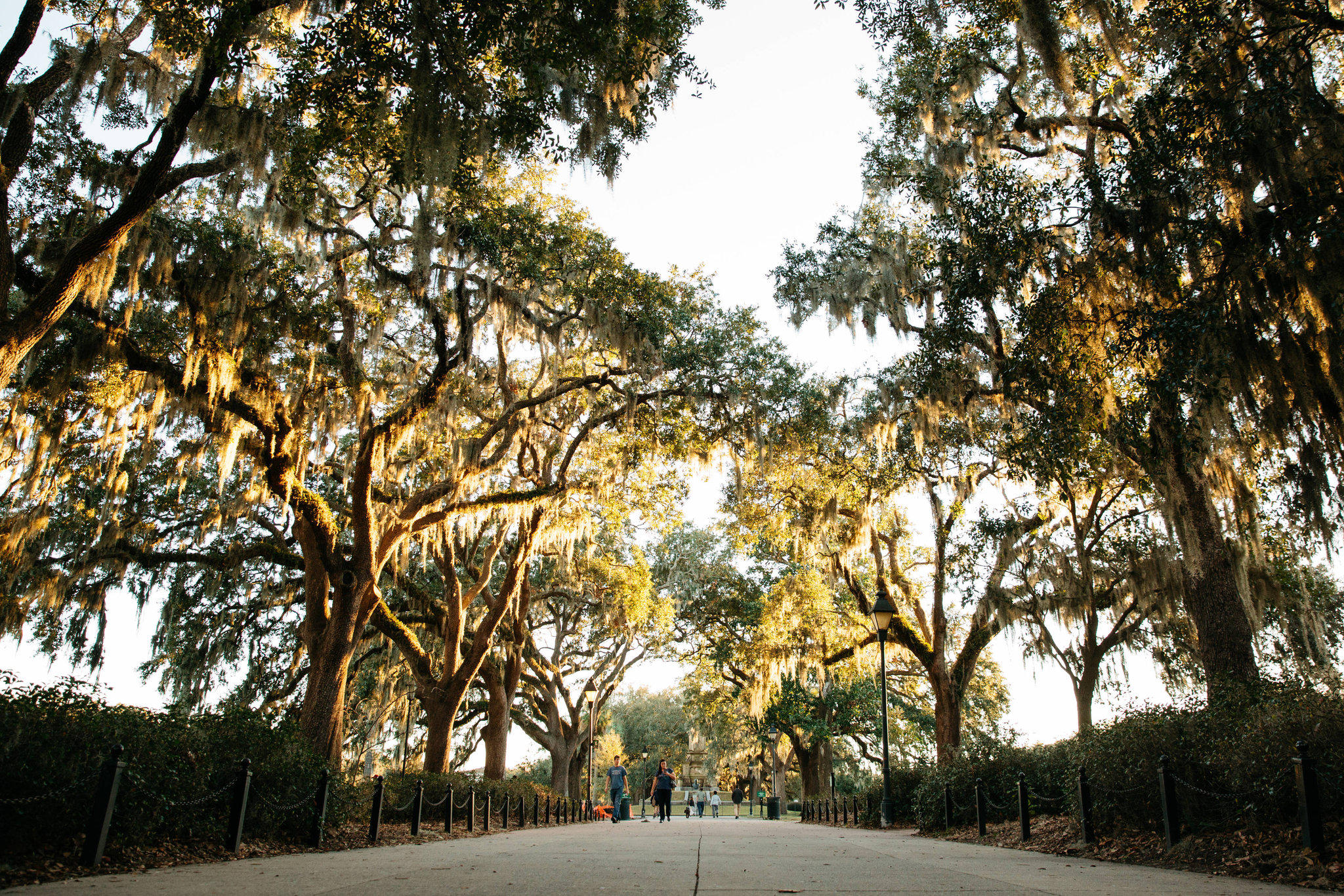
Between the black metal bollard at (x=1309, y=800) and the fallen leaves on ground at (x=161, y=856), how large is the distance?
7.93 meters

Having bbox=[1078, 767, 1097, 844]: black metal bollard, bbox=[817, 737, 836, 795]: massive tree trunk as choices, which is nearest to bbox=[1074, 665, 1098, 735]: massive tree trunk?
bbox=[1078, 767, 1097, 844]: black metal bollard

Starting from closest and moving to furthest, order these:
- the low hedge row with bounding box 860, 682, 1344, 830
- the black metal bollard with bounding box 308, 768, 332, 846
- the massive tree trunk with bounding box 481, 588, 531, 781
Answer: the low hedge row with bounding box 860, 682, 1344, 830, the black metal bollard with bounding box 308, 768, 332, 846, the massive tree trunk with bounding box 481, 588, 531, 781

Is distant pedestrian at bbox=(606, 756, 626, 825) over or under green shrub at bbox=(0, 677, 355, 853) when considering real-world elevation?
under

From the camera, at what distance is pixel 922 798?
1334 centimetres

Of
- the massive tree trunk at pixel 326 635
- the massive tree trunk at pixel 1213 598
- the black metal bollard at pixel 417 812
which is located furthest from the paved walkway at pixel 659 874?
the massive tree trunk at pixel 1213 598

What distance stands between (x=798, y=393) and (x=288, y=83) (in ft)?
29.3

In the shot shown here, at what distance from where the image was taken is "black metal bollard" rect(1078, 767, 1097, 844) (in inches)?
297

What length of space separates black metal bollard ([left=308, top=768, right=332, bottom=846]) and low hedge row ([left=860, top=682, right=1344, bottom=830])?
7.67 m

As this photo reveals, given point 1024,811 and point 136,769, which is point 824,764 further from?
point 136,769

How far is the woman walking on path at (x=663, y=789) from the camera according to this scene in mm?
19594

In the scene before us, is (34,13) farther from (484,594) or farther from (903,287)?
(484,594)

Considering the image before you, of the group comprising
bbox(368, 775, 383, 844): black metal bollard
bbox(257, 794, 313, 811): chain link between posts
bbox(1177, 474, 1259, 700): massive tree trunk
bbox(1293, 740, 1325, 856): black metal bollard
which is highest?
bbox(1177, 474, 1259, 700): massive tree trunk

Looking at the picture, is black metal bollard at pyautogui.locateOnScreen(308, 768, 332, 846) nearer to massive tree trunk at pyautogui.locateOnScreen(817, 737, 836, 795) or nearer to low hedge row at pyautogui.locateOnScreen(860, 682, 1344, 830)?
low hedge row at pyautogui.locateOnScreen(860, 682, 1344, 830)

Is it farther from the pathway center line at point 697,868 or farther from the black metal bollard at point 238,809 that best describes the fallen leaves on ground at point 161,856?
the pathway center line at point 697,868
